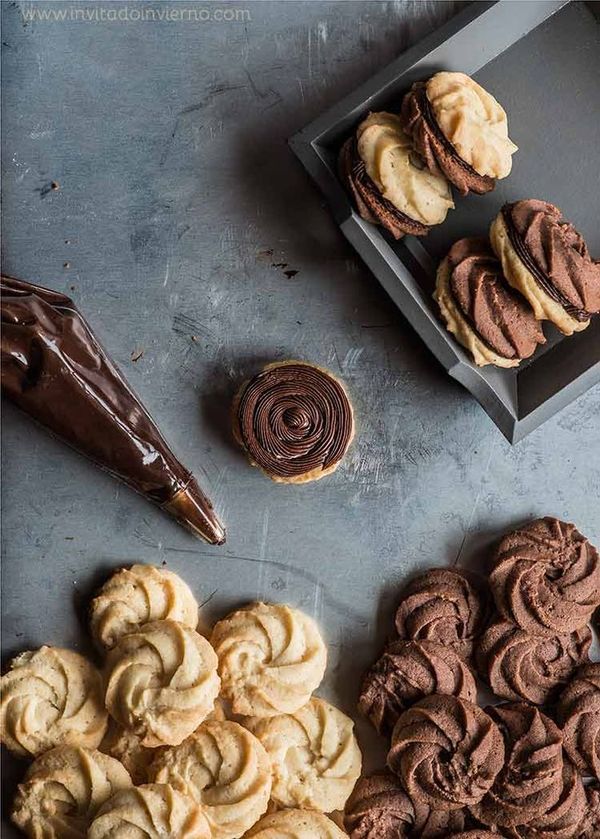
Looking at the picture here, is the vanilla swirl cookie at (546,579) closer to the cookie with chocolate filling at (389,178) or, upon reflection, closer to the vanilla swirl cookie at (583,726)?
the vanilla swirl cookie at (583,726)

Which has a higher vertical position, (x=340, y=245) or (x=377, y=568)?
(x=340, y=245)

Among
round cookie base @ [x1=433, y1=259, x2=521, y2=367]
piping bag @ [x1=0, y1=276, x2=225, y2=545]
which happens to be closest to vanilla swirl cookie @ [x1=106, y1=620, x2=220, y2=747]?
piping bag @ [x1=0, y1=276, x2=225, y2=545]

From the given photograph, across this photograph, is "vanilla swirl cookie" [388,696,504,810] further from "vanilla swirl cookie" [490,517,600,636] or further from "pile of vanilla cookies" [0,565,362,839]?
"vanilla swirl cookie" [490,517,600,636]

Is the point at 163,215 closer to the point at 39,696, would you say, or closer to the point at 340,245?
the point at 340,245

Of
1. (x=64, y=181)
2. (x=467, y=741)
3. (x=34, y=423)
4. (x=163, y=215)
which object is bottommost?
(x=467, y=741)

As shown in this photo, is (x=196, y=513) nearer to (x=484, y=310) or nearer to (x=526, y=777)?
(x=484, y=310)

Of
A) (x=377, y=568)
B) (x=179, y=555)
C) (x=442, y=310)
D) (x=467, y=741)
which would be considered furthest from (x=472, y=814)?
(x=442, y=310)
